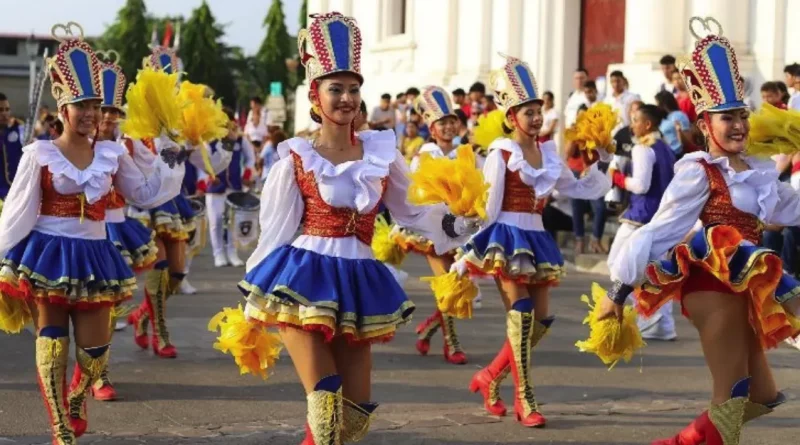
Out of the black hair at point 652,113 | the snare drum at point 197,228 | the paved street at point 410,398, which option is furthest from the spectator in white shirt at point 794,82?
the snare drum at point 197,228

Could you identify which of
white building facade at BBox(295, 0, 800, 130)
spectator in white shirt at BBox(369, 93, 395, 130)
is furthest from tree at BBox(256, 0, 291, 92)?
spectator in white shirt at BBox(369, 93, 395, 130)

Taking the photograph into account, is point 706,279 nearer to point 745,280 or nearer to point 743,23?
point 745,280

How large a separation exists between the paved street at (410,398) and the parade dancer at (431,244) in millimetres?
141

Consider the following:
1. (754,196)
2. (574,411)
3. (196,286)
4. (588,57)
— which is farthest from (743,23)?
(754,196)

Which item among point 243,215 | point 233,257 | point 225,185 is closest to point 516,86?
point 243,215

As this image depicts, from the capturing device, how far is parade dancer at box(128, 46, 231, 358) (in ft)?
33.1

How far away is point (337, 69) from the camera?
5828 millimetres

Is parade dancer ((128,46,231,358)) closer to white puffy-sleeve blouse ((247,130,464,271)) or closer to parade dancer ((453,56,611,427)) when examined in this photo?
parade dancer ((453,56,611,427))

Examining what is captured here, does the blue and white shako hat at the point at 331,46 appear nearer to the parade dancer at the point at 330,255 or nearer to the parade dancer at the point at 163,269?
the parade dancer at the point at 330,255

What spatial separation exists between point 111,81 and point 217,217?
8352 mm

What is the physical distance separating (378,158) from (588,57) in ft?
54.2

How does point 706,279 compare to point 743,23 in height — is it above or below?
below

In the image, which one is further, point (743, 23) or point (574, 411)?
point (743, 23)

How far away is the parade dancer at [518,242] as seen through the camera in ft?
26.1
